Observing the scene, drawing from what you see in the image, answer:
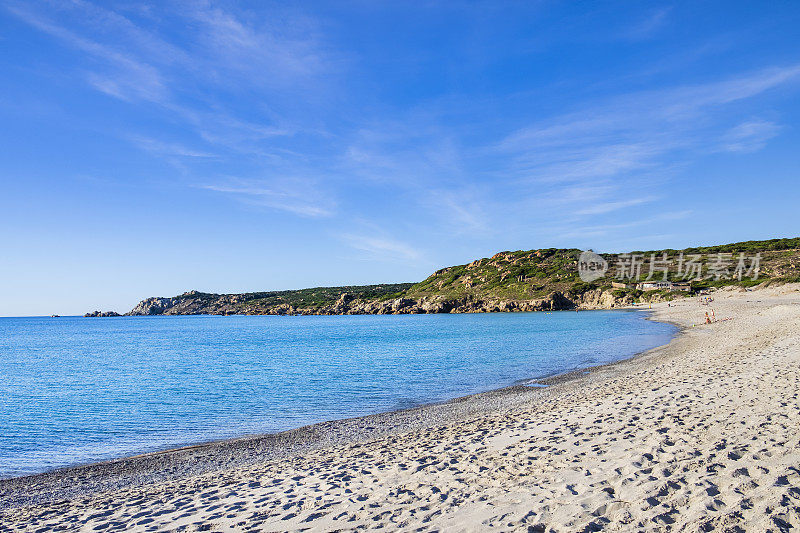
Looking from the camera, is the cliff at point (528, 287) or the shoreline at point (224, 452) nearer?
the shoreline at point (224, 452)

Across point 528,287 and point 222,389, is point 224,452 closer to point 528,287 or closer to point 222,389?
point 222,389

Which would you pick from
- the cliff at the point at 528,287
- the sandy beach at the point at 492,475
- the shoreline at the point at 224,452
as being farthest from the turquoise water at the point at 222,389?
the cliff at the point at 528,287

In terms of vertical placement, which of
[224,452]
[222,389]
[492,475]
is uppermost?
[492,475]

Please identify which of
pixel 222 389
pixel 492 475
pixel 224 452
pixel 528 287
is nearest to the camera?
pixel 492 475

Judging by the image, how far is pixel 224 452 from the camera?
11.5m

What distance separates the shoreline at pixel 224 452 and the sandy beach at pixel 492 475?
0.07m

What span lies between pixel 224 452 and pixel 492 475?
23.9ft

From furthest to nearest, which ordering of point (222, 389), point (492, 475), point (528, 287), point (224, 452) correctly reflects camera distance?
point (528, 287), point (222, 389), point (224, 452), point (492, 475)

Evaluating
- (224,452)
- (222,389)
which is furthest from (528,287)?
(224,452)

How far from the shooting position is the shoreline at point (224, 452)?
9406 millimetres

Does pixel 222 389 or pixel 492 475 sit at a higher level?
pixel 492 475

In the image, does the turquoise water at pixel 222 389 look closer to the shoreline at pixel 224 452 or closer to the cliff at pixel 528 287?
the shoreline at pixel 224 452

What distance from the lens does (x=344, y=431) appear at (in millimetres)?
12977

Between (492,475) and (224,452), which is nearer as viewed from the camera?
(492,475)
